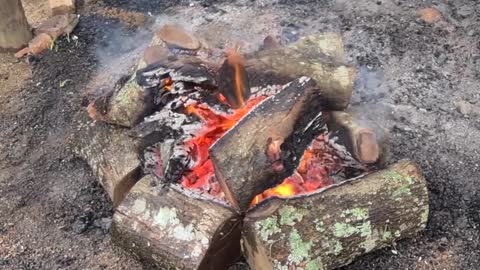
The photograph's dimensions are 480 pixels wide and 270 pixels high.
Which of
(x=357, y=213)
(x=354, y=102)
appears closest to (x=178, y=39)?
(x=354, y=102)

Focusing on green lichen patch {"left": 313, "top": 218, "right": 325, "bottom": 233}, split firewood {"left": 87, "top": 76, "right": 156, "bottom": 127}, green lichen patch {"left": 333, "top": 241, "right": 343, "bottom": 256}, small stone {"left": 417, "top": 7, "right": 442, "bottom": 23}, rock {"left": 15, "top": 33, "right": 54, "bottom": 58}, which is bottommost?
small stone {"left": 417, "top": 7, "right": 442, "bottom": 23}

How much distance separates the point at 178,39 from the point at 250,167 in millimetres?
1174

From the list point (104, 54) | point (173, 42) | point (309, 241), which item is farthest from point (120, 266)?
point (104, 54)

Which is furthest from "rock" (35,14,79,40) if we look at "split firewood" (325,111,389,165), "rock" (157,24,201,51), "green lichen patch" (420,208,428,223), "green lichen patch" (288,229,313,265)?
"green lichen patch" (420,208,428,223)

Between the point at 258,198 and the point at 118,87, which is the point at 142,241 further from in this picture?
the point at 118,87

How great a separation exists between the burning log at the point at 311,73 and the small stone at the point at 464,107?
2.63ft

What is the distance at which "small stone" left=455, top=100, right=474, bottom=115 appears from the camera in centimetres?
366

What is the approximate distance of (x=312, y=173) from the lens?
3.07m

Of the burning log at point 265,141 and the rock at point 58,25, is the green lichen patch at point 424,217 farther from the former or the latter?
the rock at point 58,25

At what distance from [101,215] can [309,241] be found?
43.7 inches

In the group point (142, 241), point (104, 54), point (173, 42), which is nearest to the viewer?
point (142, 241)

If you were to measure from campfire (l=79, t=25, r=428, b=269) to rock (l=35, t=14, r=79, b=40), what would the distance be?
4.04 ft

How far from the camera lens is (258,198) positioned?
2.92 metres

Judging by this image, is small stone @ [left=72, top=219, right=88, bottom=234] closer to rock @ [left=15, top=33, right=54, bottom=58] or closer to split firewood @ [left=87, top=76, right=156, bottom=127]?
split firewood @ [left=87, top=76, right=156, bottom=127]
